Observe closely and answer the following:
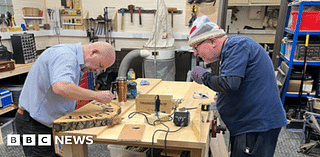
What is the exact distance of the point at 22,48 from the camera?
301 centimetres

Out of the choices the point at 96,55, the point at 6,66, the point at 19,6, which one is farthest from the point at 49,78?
the point at 19,6

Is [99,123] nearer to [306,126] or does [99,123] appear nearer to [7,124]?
[7,124]

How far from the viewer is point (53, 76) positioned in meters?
1.14

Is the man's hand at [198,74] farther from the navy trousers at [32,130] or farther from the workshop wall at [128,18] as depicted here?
the workshop wall at [128,18]

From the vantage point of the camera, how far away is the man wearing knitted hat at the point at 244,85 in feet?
3.78

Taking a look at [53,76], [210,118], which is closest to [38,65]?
[53,76]

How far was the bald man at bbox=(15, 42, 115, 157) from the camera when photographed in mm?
1160

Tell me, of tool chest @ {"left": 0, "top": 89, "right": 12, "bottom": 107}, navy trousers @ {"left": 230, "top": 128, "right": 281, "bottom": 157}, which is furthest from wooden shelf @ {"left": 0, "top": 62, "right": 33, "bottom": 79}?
navy trousers @ {"left": 230, "top": 128, "right": 281, "bottom": 157}

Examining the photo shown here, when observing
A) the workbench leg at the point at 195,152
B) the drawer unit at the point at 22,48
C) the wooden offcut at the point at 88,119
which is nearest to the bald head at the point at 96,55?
the wooden offcut at the point at 88,119

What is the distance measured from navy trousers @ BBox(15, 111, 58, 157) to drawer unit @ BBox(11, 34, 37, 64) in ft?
6.57

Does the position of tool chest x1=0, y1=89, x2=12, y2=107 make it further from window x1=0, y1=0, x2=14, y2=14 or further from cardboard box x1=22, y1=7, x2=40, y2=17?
cardboard box x1=22, y1=7, x2=40, y2=17

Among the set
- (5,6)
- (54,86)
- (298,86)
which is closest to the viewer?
(54,86)

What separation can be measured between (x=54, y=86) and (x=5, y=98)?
203 centimetres

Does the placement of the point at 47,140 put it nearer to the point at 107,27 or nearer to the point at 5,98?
the point at 5,98
